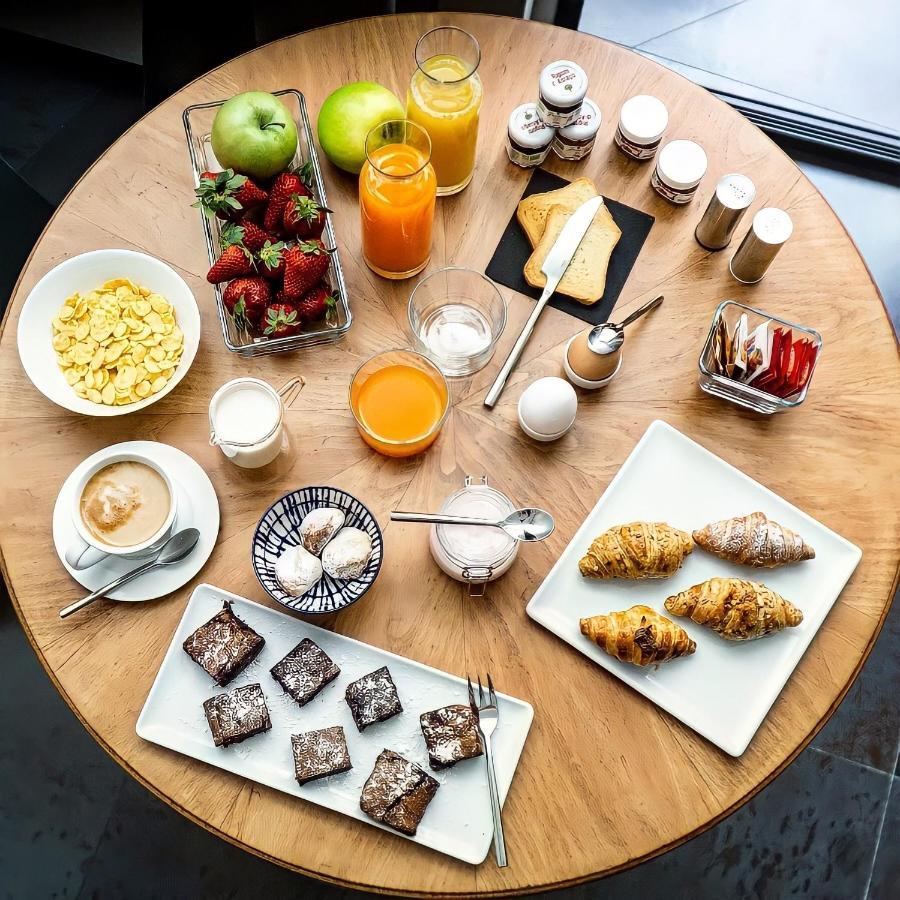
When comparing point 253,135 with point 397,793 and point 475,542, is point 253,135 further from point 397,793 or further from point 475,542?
point 397,793

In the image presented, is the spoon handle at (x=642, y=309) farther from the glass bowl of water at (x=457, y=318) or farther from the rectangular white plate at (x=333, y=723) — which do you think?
the rectangular white plate at (x=333, y=723)

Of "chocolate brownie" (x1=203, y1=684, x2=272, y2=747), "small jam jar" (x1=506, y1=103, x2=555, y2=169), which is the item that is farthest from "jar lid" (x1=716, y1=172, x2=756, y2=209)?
"chocolate brownie" (x1=203, y1=684, x2=272, y2=747)

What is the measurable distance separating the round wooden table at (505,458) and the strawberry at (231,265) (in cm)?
12

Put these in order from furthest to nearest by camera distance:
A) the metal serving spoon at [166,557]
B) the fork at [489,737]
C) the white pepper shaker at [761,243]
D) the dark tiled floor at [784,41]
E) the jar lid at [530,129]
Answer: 1. the dark tiled floor at [784,41]
2. the jar lid at [530,129]
3. the white pepper shaker at [761,243]
4. the metal serving spoon at [166,557]
5. the fork at [489,737]

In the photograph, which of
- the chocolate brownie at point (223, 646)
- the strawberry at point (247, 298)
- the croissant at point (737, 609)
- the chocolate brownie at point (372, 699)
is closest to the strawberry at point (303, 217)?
the strawberry at point (247, 298)

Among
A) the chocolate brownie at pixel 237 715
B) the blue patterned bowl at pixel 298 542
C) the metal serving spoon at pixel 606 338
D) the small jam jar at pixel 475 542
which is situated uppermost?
the metal serving spoon at pixel 606 338

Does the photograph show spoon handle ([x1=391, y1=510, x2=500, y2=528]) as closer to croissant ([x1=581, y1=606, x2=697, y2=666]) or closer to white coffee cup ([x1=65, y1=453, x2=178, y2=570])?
croissant ([x1=581, y1=606, x2=697, y2=666])

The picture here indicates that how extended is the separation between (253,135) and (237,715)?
3.30ft

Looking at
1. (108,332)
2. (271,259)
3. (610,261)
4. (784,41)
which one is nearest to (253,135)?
(271,259)

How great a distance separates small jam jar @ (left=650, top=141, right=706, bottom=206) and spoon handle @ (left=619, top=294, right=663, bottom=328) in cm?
21

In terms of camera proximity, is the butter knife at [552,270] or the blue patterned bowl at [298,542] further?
the butter knife at [552,270]

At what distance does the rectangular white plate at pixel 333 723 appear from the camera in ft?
4.31

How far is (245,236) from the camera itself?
1.46 metres

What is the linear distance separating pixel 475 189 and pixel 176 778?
1.18 meters
